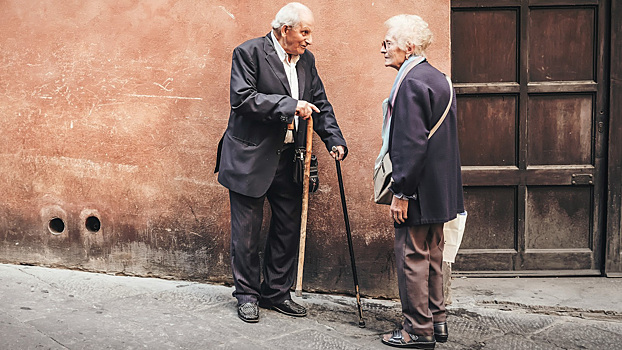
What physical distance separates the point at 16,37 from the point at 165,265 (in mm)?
1861

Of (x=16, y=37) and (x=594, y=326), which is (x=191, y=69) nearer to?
(x=16, y=37)

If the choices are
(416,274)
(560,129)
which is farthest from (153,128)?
(560,129)

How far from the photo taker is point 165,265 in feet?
15.6

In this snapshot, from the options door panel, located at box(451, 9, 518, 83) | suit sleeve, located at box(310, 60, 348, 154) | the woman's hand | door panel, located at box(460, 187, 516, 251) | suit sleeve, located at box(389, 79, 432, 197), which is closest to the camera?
suit sleeve, located at box(389, 79, 432, 197)

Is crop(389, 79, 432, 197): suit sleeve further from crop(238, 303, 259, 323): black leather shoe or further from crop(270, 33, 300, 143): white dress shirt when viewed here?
crop(238, 303, 259, 323): black leather shoe

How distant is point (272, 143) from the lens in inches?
160

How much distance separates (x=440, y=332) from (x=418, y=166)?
100 cm

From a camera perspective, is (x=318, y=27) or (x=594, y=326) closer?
(x=594, y=326)

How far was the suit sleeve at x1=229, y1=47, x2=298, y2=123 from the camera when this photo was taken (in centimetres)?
384

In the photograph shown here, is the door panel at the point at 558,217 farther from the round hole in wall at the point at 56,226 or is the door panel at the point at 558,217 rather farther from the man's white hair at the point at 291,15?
the round hole in wall at the point at 56,226

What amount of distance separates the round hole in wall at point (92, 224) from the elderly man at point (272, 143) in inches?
44.3

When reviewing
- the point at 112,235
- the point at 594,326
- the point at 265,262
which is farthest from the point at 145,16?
the point at 594,326

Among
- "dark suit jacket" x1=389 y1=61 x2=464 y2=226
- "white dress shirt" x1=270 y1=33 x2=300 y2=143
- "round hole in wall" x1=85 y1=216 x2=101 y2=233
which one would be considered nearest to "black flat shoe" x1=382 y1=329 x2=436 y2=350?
"dark suit jacket" x1=389 y1=61 x2=464 y2=226

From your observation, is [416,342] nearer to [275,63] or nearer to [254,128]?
[254,128]
